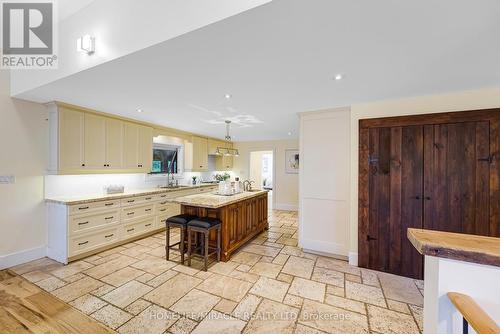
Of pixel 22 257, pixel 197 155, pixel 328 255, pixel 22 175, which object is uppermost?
pixel 197 155

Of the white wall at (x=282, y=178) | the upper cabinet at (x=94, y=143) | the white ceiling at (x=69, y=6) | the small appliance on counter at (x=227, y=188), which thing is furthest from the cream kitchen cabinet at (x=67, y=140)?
the white wall at (x=282, y=178)

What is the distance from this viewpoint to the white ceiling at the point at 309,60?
49.6 inches

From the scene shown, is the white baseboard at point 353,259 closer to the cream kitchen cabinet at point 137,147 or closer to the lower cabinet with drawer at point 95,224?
the lower cabinet with drawer at point 95,224

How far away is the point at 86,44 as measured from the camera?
1908 mm

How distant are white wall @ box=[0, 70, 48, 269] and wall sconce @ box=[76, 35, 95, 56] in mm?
1928

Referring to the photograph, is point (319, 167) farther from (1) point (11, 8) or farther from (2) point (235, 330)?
(1) point (11, 8)

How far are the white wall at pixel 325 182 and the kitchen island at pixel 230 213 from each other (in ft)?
3.10

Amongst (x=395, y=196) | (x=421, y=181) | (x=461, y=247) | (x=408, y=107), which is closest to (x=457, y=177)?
(x=421, y=181)

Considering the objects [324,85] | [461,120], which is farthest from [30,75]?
[461,120]

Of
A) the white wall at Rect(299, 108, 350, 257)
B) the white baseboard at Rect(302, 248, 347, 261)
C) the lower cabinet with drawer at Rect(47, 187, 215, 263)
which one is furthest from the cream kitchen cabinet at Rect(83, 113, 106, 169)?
the white baseboard at Rect(302, 248, 347, 261)

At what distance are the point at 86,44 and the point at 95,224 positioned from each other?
257 centimetres

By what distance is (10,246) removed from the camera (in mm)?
2838

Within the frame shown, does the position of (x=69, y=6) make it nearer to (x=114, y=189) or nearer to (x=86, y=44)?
(x=86, y=44)

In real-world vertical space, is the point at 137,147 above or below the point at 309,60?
below
